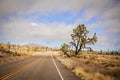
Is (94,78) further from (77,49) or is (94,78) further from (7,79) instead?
(77,49)

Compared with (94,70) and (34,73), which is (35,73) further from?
(94,70)

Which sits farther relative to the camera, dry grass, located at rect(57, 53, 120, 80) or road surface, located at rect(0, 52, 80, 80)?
dry grass, located at rect(57, 53, 120, 80)

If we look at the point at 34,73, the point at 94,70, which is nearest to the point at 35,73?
the point at 34,73

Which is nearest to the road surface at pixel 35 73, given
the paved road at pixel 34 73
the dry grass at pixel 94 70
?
the paved road at pixel 34 73

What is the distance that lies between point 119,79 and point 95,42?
124 feet

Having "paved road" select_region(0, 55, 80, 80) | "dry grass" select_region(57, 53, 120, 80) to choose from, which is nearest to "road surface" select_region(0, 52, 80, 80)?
"paved road" select_region(0, 55, 80, 80)

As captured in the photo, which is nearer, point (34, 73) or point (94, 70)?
point (34, 73)

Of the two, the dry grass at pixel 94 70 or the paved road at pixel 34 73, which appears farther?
the dry grass at pixel 94 70

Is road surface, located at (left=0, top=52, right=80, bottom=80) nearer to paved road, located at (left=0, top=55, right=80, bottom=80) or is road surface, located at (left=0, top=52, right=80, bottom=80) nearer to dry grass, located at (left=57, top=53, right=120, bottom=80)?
paved road, located at (left=0, top=55, right=80, bottom=80)

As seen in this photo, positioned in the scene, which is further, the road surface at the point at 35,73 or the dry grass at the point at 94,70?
the dry grass at the point at 94,70

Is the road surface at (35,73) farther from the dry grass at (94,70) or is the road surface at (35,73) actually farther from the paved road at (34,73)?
the dry grass at (94,70)

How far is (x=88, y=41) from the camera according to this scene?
5341cm

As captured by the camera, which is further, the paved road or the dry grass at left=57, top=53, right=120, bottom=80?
the dry grass at left=57, top=53, right=120, bottom=80

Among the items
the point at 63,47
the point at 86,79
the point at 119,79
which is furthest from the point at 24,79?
the point at 63,47
